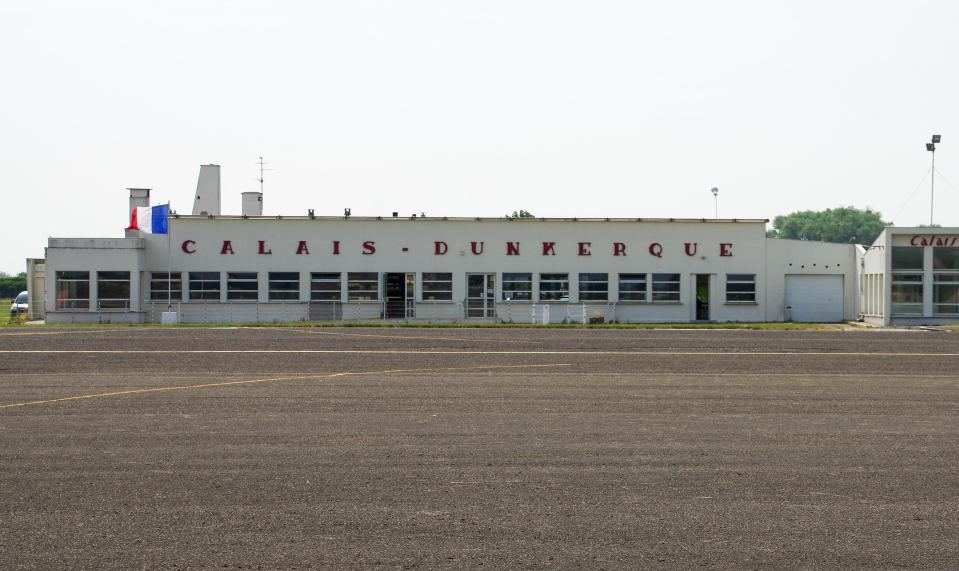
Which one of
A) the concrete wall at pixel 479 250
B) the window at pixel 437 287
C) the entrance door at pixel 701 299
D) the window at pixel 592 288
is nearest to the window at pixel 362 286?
the concrete wall at pixel 479 250

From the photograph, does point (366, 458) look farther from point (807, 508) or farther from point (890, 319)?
point (890, 319)

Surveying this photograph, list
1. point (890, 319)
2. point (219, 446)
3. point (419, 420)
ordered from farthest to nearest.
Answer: point (890, 319) < point (419, 420) < point (219, 446)

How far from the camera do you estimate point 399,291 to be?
51.6 metres

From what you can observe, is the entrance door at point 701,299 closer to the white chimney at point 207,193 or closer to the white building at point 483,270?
the white building at point 483,270

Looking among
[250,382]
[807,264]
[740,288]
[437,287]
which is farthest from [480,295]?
[250,382]

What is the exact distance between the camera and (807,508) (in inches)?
373

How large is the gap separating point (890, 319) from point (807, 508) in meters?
40.3

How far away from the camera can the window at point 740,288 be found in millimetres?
51844

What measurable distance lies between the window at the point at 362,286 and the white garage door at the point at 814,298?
2178cm

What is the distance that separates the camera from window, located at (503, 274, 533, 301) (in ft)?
168

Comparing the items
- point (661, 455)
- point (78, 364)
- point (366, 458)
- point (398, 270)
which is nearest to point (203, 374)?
point (78, 364)

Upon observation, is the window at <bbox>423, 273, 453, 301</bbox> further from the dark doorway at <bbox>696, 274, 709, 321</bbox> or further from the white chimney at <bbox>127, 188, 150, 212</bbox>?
the white chimney at <bbox>127, 188, 150, 212</bbox>

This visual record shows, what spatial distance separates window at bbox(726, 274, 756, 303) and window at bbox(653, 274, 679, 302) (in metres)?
2.77

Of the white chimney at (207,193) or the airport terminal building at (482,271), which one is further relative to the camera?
the white chimney at (207,193)
